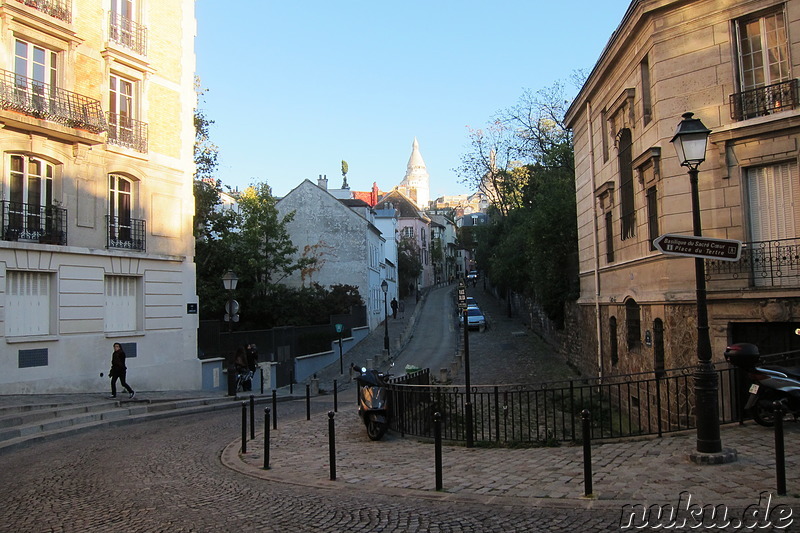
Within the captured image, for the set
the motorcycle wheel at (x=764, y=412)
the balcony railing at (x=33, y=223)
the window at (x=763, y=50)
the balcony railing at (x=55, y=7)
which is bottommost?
the motorcycle wheel at (x=764, y=412)

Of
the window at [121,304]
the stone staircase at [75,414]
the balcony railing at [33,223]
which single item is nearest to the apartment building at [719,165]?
the stone staircase at [75,414]

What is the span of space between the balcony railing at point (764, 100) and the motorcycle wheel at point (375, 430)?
9085 millimetres

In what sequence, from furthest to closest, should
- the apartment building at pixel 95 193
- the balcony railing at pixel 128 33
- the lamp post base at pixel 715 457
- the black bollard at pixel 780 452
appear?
the balcony railing at pixel 128 33
the apartment building at pixel 95 193
the lamp post base at pixel 715 457
the black bollard at pixel 780 452

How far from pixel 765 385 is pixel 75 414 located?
14.2 meters

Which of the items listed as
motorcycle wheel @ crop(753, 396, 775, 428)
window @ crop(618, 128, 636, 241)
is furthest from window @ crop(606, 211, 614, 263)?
motorcycle wheel @ crop(753, 396, 775, 428)

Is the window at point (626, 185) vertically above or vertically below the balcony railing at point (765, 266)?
above

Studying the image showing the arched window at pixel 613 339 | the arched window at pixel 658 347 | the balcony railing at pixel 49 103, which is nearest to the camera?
the arched window at pixel 658 347

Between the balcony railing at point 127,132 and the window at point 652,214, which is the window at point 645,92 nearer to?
the window at point 652,214

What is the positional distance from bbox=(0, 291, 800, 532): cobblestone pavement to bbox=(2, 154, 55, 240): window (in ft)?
25.6

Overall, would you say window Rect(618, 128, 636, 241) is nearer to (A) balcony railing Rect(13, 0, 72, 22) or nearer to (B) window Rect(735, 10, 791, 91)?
(B) window Rect(735, 10, 791, 91)

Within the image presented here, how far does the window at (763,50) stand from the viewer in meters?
12.1

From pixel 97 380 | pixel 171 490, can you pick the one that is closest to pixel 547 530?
pixel 171 490

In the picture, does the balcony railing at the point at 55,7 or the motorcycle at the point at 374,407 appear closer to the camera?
the motorcycle at the point at 374,407
